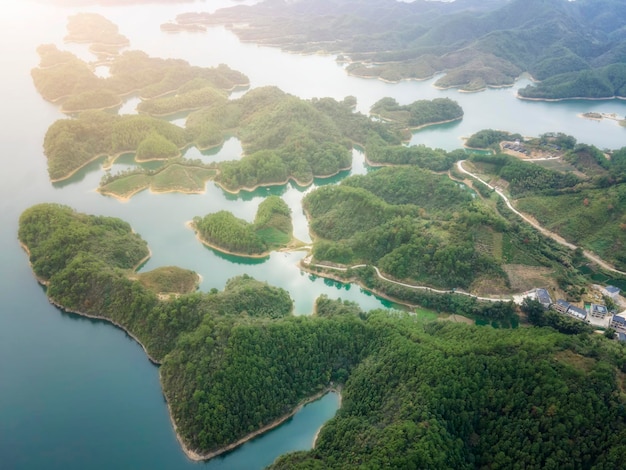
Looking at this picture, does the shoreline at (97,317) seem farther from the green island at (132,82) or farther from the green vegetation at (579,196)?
the green island at (132,82)

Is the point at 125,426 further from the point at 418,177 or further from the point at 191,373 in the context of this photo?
the point at 418,177

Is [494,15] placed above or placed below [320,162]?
above

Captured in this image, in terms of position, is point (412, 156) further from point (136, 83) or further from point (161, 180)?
point (136, 83)

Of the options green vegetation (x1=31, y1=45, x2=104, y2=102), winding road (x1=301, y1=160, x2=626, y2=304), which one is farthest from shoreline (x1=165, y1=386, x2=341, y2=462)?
green vegetation (x1=31, y1=45, x2=104, y2=102)

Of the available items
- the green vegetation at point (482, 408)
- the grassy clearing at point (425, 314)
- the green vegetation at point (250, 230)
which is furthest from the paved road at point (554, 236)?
the green vegetation at point (250, 230)

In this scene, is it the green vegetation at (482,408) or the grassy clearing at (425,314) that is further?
the grassy clearing at (425,314)

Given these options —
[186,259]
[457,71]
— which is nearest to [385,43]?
[457,71]
